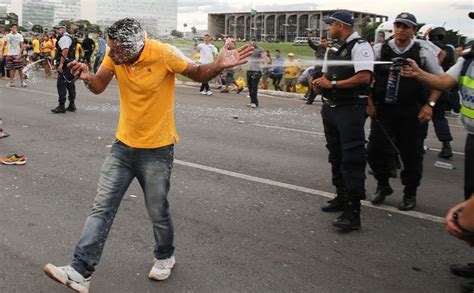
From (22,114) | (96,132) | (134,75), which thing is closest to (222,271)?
(134,75)

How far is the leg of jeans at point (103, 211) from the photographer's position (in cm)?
320

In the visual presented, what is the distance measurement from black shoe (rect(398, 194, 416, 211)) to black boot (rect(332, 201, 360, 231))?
3.03 feet

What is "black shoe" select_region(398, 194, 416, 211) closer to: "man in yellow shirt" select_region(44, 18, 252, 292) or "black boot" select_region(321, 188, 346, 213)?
"black boot" select_region(321, 188, 346, 213)

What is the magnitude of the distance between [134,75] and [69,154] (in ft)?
14.3

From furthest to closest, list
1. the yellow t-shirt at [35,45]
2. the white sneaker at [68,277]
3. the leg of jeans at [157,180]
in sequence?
the yellow t-shirt at [35,45], the leg of jeans at [157,180], the white sneaker at [68,277]

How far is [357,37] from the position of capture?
4457 mm

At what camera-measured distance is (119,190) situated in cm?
335

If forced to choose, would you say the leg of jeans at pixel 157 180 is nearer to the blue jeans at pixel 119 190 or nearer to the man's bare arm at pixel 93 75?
the blue jeans at pixel 119 190

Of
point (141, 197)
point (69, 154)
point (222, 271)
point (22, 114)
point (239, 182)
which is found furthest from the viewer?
point (22, 114)

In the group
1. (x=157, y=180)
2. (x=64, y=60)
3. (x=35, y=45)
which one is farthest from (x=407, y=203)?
(x=35, y=45)

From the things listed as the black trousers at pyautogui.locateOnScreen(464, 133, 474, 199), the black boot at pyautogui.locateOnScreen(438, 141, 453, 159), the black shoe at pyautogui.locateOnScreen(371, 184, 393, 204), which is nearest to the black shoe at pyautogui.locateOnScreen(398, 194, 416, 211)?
the black shoe at pyautogui.locateOnScreen(371, 184, 393, 204)

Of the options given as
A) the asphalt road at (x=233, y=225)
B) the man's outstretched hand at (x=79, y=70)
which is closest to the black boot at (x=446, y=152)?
the asphalt road at (x=233, y=225)

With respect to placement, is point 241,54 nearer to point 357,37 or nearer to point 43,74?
point 357,37

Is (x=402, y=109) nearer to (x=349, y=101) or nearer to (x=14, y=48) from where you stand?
(x=349, y=101)
